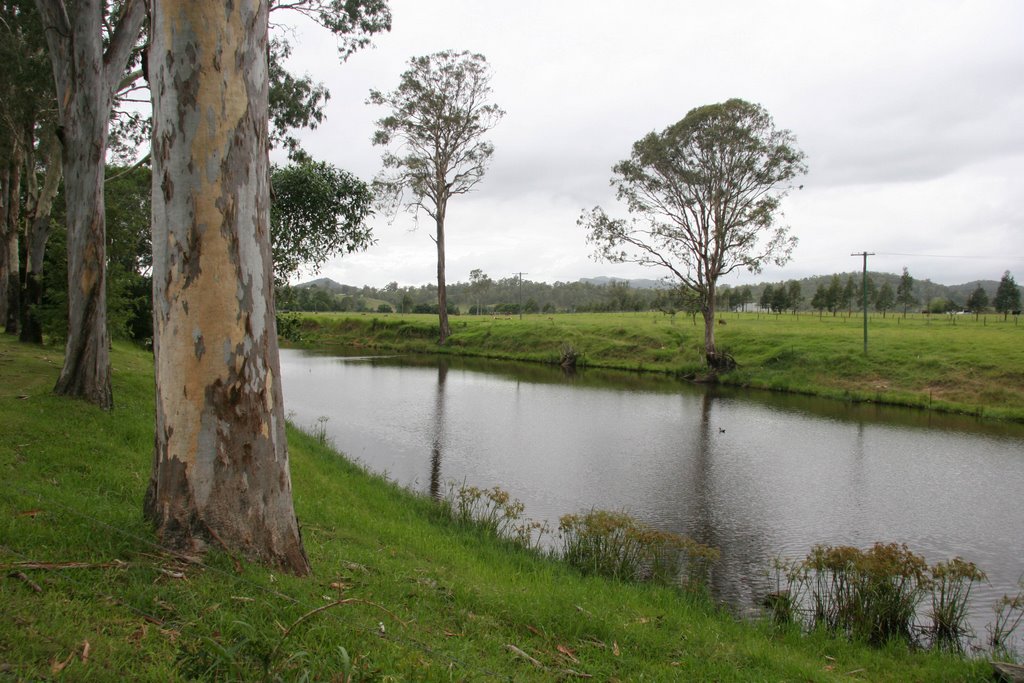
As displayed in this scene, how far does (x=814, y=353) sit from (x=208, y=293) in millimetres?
28937

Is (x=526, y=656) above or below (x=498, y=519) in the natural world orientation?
above

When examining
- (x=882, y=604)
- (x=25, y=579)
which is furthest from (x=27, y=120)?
(x=882, y=604)

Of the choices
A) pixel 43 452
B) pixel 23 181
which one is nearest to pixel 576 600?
pixel 43 452

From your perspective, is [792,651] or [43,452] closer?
[792,651]

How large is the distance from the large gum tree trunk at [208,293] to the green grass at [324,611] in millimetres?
313

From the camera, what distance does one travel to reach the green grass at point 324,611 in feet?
9.09

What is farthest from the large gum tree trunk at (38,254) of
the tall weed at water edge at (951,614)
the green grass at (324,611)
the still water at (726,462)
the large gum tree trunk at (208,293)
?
the tall weed at water edge at (951,614)

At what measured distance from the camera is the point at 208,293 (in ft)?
12.3

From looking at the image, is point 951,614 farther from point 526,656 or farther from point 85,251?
point 85,251

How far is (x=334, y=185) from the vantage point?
664 inches

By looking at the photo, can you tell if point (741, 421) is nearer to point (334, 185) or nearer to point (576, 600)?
point (334, 185)

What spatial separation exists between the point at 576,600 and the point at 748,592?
307cm

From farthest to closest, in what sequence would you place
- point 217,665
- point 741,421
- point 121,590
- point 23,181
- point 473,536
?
1. point 23,181
2. point 741,421
3. point 473,536
4. point 121,590
5. point 217,665

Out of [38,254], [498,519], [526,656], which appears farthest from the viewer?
[38,254]
